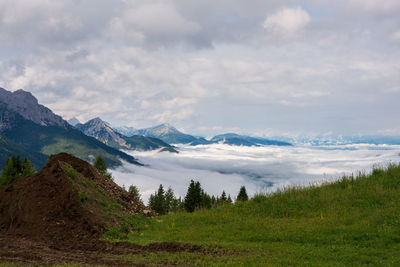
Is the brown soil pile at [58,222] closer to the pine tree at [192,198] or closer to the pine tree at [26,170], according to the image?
the pine tree at [26,170]

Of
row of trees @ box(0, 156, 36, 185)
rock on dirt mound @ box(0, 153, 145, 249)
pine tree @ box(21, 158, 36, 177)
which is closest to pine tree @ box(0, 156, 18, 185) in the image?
row of trees @ box(0, 156, 36, 185)

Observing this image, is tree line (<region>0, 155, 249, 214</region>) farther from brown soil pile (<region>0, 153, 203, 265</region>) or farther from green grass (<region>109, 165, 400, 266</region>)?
brown soil pile (<region>0, 153, 203, 265</region>)

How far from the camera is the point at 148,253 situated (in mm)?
13773

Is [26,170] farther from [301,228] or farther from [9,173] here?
[301,228]

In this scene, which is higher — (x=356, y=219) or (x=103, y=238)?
(x=356, y=219)

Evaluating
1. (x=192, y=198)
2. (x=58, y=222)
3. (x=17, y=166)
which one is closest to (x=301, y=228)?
(x=58, y=222)

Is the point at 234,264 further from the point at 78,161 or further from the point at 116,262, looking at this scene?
the point at 78,161

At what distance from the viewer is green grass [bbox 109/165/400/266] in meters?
12.0

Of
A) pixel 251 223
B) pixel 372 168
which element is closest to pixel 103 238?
pixel 251 223

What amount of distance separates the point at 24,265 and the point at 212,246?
8.40 metres

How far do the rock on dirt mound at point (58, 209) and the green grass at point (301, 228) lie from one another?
294 centimetres

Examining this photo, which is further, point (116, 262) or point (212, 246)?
point (212, 246)

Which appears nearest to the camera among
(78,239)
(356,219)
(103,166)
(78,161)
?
(356,219)

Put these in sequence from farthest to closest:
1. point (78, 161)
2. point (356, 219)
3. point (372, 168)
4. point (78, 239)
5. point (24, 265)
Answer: point (78, 161), point (372, 168), point (78, 239), point (356, 219), point (24, 265)
